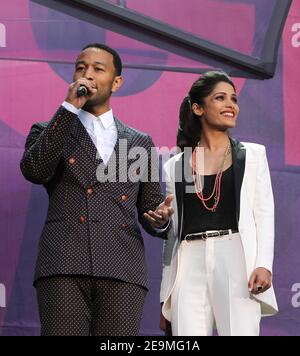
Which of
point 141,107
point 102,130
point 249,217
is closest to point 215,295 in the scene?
point 249,217

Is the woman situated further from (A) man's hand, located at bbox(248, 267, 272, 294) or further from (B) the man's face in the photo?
(B) the man's face

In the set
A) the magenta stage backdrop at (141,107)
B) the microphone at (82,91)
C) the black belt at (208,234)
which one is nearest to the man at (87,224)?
the microphone at (82,91)

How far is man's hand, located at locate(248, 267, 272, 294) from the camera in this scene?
323 cm

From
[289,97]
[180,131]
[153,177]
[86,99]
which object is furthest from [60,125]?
[289,97]

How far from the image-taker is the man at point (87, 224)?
3072 millimetres

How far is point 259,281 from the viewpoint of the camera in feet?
10.6

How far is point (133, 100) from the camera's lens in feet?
13.7

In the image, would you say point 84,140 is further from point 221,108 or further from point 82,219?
point 221,108

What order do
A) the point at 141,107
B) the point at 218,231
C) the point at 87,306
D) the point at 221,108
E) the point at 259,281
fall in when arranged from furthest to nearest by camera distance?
the point at 141,107, the point at 221,108, the point at 218,231, the point at 259,281, the point at 87,306

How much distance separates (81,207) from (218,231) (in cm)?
54

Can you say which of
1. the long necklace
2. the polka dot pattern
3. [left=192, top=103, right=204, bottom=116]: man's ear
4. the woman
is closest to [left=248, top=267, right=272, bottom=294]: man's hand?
the woman

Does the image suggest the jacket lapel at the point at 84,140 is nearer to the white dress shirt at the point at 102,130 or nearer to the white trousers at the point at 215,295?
the white dress shirt at the point at 102,130

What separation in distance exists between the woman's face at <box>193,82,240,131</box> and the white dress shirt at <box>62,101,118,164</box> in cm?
42
